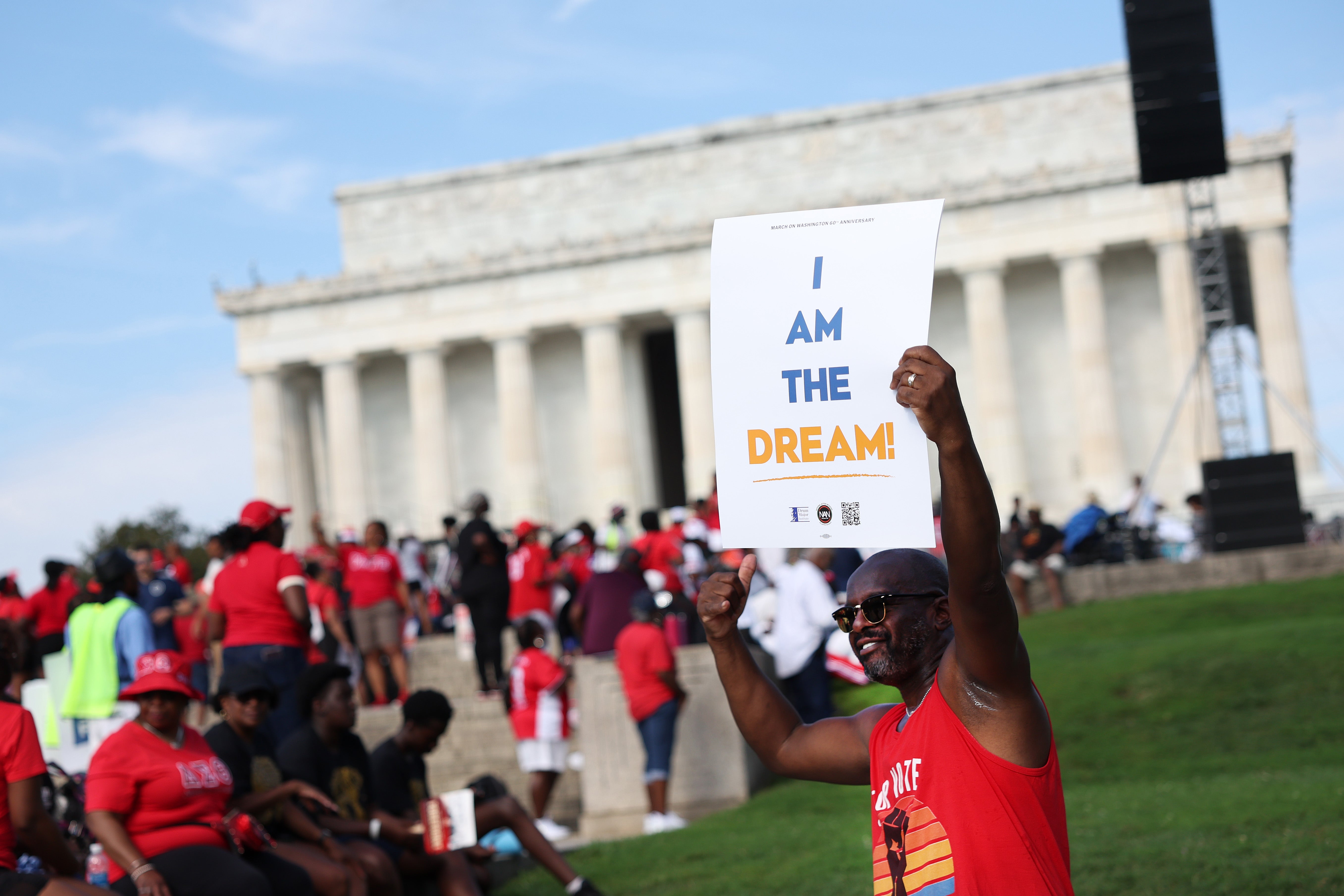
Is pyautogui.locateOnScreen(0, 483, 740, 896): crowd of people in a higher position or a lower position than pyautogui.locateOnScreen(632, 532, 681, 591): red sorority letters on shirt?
lower

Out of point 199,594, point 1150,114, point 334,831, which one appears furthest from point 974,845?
point 1150,114

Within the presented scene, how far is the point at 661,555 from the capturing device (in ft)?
51.8

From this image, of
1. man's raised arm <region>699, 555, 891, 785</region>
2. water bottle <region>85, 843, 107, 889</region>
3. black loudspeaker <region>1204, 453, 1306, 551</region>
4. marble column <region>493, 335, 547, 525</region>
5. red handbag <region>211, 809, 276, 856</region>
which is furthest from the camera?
marble column <region>493, 335, 547, 525</region>

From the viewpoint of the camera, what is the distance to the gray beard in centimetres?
332

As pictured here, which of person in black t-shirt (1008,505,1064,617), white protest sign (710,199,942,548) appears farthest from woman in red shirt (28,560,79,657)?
white protest sign (710,199,942,548)

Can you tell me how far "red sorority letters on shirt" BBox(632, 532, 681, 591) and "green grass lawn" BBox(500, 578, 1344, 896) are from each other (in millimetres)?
2172

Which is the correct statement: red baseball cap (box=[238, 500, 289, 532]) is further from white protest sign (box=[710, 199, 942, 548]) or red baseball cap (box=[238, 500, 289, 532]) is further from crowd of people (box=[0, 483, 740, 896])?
white protest sign (box=[710, 199, 942, 548])

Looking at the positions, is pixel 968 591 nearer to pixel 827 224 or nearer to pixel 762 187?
pixel 827 224

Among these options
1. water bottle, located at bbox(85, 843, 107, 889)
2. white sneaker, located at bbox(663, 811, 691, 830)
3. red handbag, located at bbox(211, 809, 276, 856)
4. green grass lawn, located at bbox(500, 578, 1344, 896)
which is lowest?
white sneaker, located at bbox(663, 811, 691, 830)

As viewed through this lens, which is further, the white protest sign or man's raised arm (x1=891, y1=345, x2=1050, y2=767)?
the white protest sign

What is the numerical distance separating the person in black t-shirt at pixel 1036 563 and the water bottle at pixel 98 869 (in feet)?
47.5

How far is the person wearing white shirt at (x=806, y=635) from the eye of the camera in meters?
11.5

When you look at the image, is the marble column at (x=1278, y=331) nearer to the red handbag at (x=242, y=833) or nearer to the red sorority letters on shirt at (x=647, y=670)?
the red sorority letters on shirt at (x=647, y=670)

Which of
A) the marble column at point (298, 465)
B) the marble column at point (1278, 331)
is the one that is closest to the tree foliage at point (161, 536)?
the marble column at point (298, 465)
